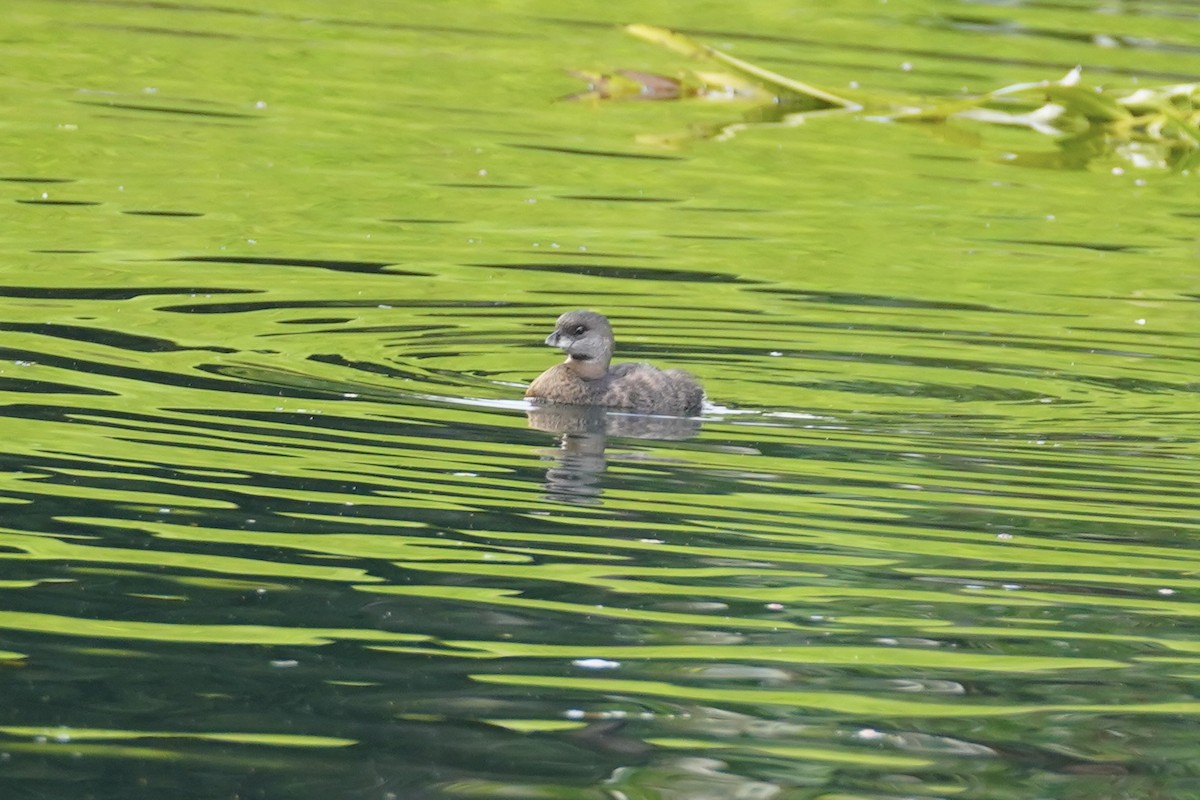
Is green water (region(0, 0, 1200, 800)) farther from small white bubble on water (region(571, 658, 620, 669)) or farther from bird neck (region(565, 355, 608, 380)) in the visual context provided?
bird neck (region(565, 355, 608, 380))

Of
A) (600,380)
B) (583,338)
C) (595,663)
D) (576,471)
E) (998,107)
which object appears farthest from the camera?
(998,107)

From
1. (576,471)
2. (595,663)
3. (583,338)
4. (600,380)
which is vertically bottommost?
(595,663)

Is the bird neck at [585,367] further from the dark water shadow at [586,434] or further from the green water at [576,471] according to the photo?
the green water at [576,471]

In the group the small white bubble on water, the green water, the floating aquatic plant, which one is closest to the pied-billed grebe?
the green water

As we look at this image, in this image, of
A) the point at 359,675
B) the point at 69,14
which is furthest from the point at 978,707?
the point at 69,14

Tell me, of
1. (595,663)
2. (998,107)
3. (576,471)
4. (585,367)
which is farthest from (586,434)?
(998,107)

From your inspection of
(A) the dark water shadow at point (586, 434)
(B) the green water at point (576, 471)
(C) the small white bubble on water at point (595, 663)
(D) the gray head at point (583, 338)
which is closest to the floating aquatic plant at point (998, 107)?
(B) the green water at point (576, 471)

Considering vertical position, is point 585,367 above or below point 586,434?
above

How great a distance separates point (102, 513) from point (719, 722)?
282cm

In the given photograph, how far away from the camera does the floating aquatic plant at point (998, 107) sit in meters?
20.5

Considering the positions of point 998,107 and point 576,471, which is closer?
point 576,471

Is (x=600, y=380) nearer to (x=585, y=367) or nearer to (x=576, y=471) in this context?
(x=585, y=367)

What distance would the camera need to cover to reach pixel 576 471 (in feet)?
30.8

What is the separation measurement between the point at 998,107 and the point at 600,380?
14.2 m
